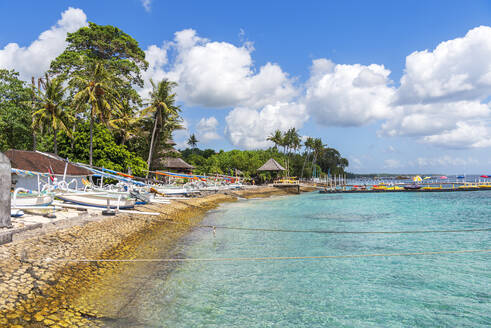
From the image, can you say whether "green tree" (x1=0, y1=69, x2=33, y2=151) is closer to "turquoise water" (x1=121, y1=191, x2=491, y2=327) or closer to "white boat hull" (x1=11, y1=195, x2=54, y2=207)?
"white boat hull" (x1=11, y1=195, x2=54, y2=207)

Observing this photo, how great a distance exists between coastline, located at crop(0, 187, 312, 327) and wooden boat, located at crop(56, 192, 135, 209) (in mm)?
4589

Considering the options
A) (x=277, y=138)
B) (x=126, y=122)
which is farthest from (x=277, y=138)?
(x=126, y=122)

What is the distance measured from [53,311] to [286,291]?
493 centimetres

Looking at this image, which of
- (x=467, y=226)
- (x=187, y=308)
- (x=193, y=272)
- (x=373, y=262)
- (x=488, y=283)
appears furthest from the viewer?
(x=467, y=226)

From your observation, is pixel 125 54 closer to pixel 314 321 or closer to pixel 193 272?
pixel 193 272

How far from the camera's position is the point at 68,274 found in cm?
711

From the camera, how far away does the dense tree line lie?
26.1 meters

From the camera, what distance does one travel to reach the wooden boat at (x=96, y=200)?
16141 mm

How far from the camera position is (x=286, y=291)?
7590 millimetres

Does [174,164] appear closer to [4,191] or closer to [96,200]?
[96,200]

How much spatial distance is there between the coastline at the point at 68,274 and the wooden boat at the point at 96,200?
4589 millimetres

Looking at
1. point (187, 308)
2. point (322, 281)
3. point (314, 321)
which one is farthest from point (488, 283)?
point (187, 308)

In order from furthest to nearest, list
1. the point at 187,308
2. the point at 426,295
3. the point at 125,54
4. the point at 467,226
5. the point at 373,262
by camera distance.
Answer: the point at 125,54, the point at 467,226, the point at 373,262, the point at 426,295, the point at 187,308

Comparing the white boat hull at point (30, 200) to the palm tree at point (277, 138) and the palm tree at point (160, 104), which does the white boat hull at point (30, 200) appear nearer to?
the palm tree at point (160, 104)
